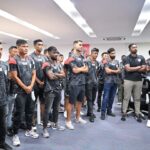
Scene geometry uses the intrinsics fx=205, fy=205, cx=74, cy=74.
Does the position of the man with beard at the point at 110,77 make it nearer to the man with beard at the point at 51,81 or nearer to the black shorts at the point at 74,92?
the black shorts at the point at 74,92

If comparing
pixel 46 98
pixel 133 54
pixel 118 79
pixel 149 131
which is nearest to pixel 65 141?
pixel 46 98

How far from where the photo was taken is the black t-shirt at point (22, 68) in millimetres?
2875

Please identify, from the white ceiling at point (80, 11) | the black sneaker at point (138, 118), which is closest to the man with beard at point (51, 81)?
the black sneaker at point (138, 118)

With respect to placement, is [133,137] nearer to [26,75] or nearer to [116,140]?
[116,140]

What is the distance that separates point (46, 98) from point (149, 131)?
1.92 m

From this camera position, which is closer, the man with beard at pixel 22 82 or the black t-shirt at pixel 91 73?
the man with beard at pixel 22 82

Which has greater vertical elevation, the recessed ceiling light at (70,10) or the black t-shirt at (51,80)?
the recessed ceiling light at (70,10)

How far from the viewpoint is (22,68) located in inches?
116

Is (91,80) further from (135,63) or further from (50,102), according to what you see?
(50,102)

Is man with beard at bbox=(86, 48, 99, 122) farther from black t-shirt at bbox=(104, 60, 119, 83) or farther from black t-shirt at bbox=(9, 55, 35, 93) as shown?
black t-shirt at bbox=(9, 55, 35, 93)

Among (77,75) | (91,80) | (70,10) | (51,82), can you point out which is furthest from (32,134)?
(70,10)

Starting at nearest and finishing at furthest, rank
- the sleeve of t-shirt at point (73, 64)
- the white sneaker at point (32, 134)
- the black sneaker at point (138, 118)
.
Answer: the white sneaker at point (32, 134) < the sleeve of t-shirt at point (73, 64) < the black sneaker at point (138, 118)

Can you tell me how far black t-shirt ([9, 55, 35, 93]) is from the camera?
2.87m

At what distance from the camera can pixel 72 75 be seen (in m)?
3.71
